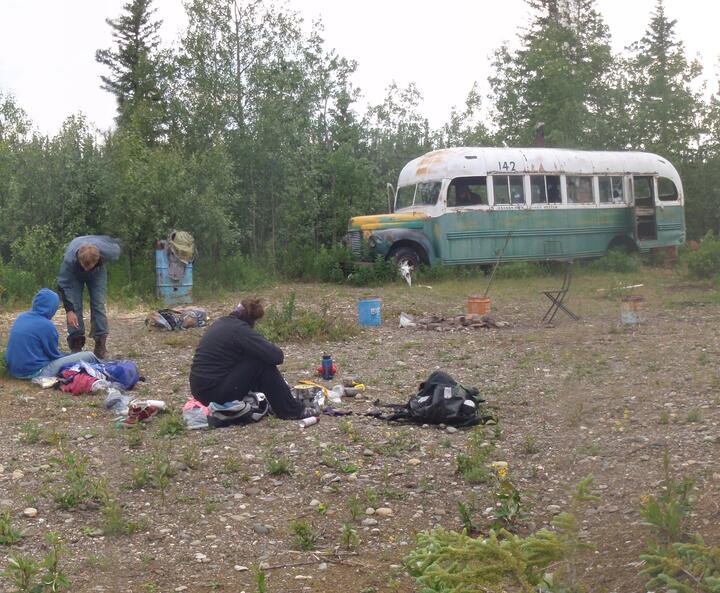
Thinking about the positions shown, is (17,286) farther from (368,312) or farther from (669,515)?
(669,515)

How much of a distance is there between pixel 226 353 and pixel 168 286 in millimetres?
8482

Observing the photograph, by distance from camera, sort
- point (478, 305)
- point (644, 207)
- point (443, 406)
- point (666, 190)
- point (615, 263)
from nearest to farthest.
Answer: point (443, 406), point (478, 305), point (615, 263), point (644, 207), point (666, 190)

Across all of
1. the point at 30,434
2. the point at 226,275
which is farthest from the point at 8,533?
the point at 226,275

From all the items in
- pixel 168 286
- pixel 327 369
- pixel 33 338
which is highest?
pixel 168 286

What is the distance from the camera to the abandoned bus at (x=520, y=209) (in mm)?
18359

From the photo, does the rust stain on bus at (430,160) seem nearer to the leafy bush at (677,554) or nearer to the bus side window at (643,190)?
the bus side window at (643,190)

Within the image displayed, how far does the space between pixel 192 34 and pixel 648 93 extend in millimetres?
11785

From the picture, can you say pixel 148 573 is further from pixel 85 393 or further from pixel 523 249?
pixel 523 249

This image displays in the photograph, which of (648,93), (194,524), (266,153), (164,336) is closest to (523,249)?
(266,153)

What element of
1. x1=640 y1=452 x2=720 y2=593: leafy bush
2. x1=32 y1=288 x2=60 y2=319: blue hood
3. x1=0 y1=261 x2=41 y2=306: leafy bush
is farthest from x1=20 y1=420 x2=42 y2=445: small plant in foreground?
x1=0 y1=261 x2=41 y2=306: leafy bush

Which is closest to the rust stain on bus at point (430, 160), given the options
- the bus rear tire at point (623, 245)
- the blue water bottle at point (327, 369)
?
the bus rear tire at point (623, 245)

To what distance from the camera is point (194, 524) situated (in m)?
5.18

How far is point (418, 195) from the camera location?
62.8 feet

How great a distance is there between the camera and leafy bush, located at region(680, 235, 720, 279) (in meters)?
16.7
